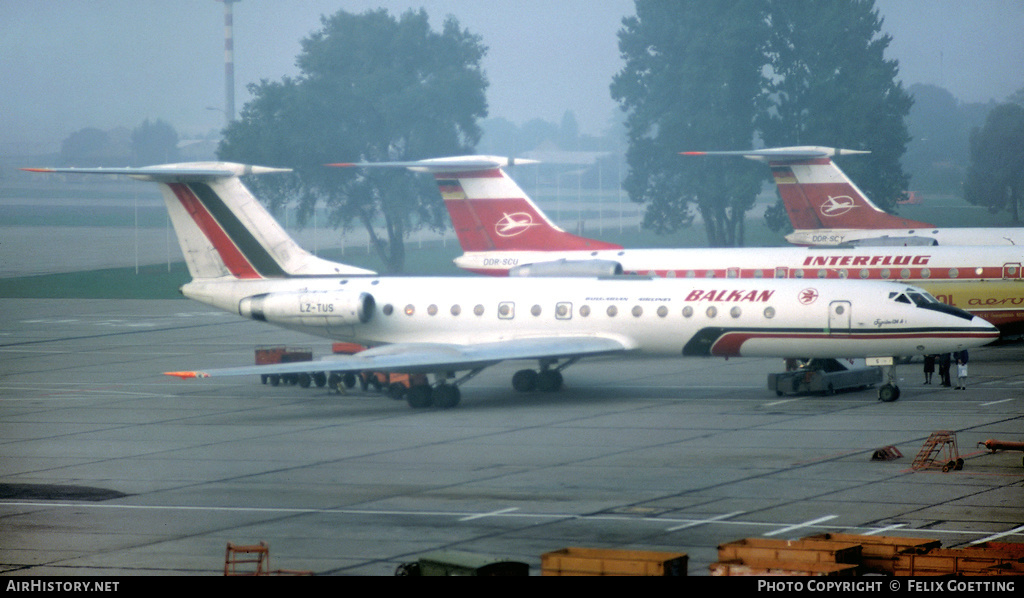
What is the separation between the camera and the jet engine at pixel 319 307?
34.0 m

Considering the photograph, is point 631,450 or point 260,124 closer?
point 631,450

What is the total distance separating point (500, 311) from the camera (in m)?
33.8

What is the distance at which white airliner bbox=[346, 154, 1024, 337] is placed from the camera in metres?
39.5

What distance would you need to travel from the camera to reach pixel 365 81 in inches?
3356

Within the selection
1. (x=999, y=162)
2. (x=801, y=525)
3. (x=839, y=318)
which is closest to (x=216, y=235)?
(x=839, y=318)

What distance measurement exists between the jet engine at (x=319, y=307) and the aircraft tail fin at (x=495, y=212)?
38.8ft

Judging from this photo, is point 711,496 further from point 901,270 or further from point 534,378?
point 901,270

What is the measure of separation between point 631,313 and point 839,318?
502cm

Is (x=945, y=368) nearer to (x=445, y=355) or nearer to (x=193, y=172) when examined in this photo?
(x=445, y=355)

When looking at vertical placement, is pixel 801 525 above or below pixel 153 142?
below

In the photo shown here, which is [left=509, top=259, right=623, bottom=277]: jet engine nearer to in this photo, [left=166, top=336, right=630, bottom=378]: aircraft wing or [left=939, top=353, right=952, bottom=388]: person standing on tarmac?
[left=166, top=336, right=630, bottom=378]: aircraft wing

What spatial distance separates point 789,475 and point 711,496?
2211 mm

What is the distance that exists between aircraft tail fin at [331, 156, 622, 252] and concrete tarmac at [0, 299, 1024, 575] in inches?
302
